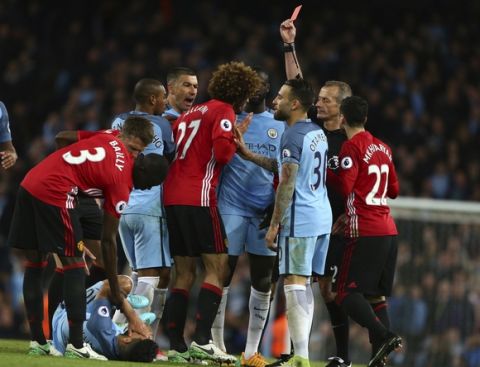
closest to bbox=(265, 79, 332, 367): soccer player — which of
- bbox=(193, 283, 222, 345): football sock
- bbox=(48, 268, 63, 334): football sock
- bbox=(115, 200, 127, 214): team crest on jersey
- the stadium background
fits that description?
bbox=(193, 283, 222, 345): football sock

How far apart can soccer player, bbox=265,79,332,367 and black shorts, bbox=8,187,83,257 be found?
56.9 inches

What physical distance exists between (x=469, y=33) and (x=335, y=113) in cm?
1186

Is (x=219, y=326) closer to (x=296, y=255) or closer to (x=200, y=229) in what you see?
(x=200, y=229)

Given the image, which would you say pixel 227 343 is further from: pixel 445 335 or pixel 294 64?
pixel 294 64

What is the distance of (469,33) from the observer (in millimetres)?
21547

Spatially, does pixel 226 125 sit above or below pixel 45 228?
above

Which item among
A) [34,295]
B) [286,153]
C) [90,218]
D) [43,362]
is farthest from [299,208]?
[43,362]

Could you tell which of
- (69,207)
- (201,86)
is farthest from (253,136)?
(201,86)

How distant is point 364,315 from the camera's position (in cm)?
955

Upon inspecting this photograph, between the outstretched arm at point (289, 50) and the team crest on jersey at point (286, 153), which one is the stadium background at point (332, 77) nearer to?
the outstretched arm at point (289, 50)

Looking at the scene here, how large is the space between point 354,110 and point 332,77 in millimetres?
10189

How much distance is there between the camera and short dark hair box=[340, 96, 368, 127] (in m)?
9.79

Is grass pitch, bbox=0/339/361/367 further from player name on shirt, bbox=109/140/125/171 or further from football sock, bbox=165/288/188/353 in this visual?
player name on shirt, bbox=109/140/125/171

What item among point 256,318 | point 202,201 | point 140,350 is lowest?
point 140,350
